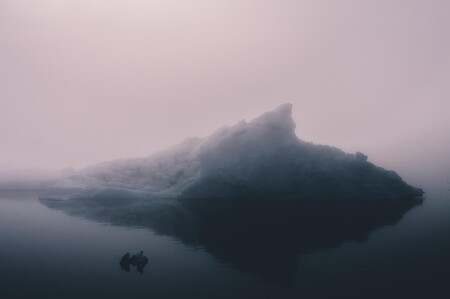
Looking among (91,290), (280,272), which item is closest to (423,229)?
(280,272)

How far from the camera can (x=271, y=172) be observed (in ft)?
131

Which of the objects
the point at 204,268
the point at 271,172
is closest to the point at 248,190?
the point at 271,172

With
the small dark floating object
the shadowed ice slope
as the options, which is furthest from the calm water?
the shadowed ice slope

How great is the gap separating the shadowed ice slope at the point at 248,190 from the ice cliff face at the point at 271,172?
0.40ft

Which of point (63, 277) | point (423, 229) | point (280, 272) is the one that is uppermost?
point (423, 229)

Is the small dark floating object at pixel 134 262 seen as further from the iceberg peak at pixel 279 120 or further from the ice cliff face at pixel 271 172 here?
the iceberg peak at pixel 279 120

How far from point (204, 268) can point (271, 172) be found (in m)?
25.1

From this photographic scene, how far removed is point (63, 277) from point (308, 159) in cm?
3046

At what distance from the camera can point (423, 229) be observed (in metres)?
24.0

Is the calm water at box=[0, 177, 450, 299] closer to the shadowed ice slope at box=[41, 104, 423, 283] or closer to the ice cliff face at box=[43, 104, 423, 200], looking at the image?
the shadowed ice slope at box=[41, 104, 423, 283]

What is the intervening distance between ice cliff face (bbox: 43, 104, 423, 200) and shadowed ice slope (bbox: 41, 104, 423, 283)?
122 millimetres

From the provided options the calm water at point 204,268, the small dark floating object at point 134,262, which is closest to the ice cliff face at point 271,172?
the calm water at point 204,268

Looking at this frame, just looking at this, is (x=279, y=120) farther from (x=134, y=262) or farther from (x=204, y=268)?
(x=134, y=262)

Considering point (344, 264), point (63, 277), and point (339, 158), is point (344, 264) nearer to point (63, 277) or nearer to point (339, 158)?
point (63, 277)
